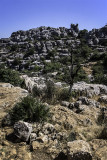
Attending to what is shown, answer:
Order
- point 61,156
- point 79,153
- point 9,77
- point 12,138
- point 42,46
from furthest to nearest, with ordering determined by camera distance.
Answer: point 42,46 < point 9,77 < point 12,138 < point 61,156 < point 79,153

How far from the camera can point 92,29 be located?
69.9m

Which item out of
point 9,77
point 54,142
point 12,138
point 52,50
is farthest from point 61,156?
point 52,50

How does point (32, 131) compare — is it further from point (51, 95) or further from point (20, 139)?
point (51, 95)

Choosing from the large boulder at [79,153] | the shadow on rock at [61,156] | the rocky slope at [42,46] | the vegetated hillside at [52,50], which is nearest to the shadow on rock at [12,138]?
the shadow on rock at [61,156]

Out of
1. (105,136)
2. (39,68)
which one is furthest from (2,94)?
A: (39,68)

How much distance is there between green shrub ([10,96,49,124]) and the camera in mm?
4426

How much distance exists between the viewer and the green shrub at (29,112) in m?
4.43

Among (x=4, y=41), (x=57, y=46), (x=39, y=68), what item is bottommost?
(x=39, y=68)

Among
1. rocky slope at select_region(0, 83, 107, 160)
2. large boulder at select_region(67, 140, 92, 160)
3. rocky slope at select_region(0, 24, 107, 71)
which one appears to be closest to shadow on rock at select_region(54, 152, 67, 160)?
rocky slope at select_region(0, 83, 107, 160)

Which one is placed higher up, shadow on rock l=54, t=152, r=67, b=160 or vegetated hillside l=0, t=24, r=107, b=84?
vegetated hillside l=0, t=24, r=107, b=84

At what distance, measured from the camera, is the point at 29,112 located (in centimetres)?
448

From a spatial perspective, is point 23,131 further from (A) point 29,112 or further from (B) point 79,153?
(B) point 79,153

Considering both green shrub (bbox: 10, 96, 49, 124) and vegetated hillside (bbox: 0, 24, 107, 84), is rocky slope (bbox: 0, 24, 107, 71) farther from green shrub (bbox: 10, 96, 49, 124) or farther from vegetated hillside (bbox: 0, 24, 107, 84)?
green shrub (bbox: 10, 96, 49, 124)

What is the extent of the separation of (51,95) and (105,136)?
419cm
